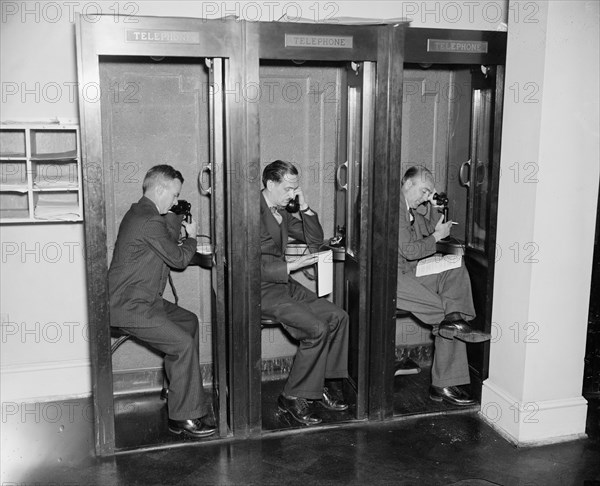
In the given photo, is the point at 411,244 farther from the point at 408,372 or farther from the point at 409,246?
the point at 408,372

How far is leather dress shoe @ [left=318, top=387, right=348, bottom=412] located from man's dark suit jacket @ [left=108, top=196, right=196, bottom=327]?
111 cm

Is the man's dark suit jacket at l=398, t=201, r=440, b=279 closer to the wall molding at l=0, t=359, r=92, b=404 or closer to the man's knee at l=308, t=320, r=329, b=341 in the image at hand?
the man's knee at l=308, t=320, r=329, b=341

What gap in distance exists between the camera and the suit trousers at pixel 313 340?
4.15 m

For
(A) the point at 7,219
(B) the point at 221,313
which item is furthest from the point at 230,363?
(A) the point at 7,219

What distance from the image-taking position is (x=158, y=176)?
4062mm

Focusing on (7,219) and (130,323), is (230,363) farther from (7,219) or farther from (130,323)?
(7,219)

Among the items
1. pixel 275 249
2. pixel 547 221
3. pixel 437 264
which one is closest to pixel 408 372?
pixel 437 264

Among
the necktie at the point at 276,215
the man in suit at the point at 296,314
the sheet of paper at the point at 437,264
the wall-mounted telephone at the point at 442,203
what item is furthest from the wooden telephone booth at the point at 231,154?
the wall-mounted telephone at the point at 442,203

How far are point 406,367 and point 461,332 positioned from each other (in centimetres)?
75

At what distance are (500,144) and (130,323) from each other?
89.3 inches

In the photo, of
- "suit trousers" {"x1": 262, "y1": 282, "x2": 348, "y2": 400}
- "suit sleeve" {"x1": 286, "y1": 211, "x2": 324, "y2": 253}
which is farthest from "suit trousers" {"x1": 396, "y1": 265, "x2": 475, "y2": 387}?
"suit sleeve" {"x1": 286, "y1": 211, "x2": 324, "y2": 253}

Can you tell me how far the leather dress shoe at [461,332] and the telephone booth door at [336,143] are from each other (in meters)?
0.49

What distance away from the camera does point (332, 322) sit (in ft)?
13.9

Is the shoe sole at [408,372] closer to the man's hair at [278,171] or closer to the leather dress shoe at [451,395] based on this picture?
the leather dress shoe at [451,395]
